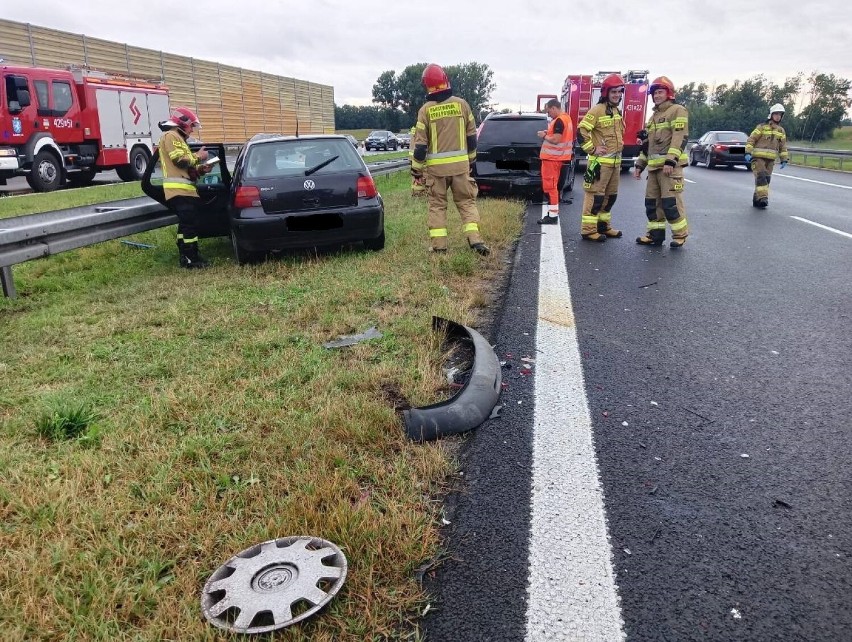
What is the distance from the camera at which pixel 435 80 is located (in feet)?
21.4

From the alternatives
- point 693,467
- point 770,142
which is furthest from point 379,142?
point 693,467

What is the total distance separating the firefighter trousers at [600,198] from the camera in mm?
7567

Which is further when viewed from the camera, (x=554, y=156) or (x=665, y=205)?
(x=554, y=156)

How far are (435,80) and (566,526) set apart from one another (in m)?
5.55

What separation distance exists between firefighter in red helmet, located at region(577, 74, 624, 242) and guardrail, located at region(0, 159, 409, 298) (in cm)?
509

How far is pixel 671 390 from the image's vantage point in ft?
10.4

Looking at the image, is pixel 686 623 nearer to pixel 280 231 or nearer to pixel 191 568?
pixel 191 568

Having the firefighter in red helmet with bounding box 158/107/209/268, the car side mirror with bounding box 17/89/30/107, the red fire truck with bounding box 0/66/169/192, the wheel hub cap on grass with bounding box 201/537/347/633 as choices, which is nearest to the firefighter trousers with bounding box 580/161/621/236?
the firefighter in red helmet with bounding box 158/107/209/268

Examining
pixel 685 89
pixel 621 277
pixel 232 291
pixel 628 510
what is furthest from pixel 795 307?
pixel 685 89

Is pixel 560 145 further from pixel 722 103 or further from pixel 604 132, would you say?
pixel 722 103

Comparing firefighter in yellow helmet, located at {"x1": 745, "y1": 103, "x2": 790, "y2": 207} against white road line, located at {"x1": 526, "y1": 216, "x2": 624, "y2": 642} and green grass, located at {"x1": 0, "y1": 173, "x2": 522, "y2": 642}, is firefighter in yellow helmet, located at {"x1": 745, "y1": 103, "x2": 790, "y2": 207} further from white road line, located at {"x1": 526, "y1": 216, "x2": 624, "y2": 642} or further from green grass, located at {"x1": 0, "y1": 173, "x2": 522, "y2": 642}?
white road line, located at {"x1": 526, "y1": 216, "x2": 624, "y2": 642}

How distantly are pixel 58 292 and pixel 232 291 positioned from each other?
5.59ft

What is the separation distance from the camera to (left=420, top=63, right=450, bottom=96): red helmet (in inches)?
256

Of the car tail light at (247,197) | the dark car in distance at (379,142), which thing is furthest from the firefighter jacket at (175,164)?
the dark car in distance at (379,142)
